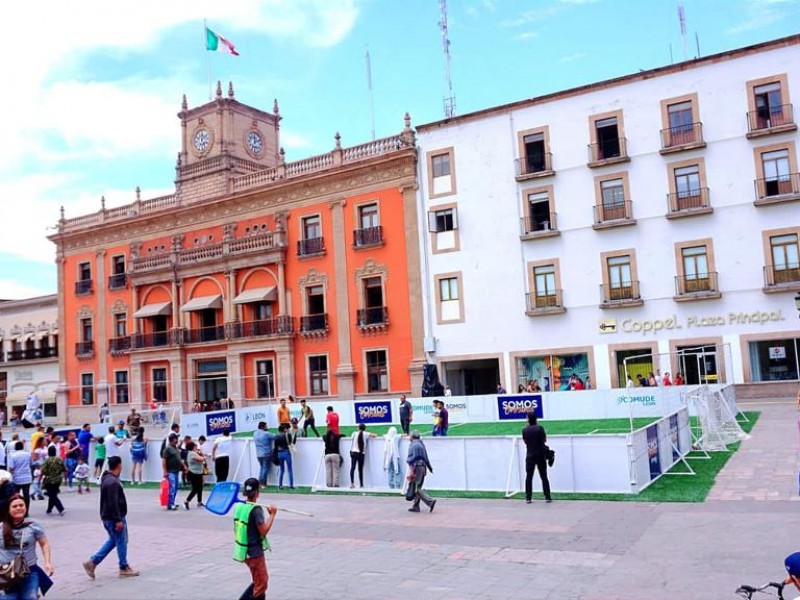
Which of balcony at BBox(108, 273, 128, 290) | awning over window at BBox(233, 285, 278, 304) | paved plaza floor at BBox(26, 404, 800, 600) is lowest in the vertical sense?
paved plaza floor at BBox(26, 404, 800, 600)

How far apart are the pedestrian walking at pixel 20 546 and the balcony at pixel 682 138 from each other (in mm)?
29725

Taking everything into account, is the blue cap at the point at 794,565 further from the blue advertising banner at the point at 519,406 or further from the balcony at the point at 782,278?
the balcony at the point at 782,278

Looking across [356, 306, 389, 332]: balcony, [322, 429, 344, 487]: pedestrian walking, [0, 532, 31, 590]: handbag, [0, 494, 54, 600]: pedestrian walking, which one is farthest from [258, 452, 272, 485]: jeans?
[356, 306, 389, 332]: balcony

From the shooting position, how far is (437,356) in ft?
120

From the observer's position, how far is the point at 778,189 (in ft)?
99.0

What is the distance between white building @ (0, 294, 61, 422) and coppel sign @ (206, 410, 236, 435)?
30440 mm

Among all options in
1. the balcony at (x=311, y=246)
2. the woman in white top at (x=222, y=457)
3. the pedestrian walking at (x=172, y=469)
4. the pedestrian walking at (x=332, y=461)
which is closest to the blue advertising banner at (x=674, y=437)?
the pedestrian walking at (x=332, y=461)

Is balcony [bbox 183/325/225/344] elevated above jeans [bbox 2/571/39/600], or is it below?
above

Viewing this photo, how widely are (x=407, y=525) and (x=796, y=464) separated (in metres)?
8.47

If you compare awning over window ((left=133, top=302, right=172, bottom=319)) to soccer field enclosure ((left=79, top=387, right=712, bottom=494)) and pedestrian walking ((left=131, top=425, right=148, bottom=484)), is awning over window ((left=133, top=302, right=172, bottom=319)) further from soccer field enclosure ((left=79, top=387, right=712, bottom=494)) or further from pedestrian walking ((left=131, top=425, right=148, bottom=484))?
pedestrian walking ((left=131, top=425, right=148, bottom=484))

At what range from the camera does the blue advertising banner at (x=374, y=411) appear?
2989 cm

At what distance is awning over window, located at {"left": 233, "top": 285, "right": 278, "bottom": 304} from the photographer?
134ft

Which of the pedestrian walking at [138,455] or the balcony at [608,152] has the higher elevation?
the balcony at [608,152]

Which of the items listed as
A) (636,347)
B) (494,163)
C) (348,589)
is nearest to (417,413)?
(636,347)
